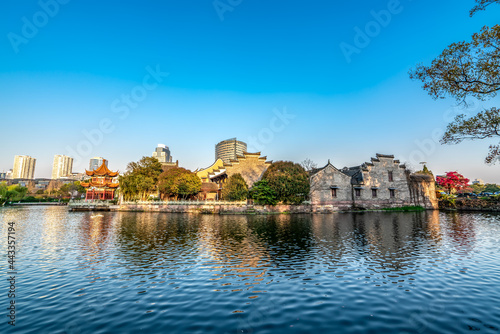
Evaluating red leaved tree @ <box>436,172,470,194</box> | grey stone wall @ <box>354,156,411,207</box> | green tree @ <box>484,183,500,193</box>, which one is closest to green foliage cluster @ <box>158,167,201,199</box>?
grey stone wall @ <box>354,156,411,207</box>

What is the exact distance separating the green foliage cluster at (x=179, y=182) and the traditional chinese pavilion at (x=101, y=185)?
1671 cm

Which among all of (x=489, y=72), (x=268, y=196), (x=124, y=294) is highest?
(x=489, y=72)

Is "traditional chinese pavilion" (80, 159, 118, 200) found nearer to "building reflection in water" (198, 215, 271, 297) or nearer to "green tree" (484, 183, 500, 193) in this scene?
"building reflection in water" (198, 215, 271, 297)

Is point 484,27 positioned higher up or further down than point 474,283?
higher up

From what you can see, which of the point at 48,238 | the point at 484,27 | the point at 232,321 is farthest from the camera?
the point at 48,238

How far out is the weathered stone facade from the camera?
44.3 meters

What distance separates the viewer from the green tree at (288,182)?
39406 mm

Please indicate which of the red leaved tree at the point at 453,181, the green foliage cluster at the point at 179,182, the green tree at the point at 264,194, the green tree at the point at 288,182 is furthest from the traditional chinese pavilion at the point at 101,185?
the red leaved tree at the point at 453,181

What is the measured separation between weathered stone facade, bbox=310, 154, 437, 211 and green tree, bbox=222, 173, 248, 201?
483 inches

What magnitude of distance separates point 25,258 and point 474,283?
60.6 ft

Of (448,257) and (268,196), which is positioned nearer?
(448,257)

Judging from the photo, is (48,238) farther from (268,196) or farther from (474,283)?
(268,196)

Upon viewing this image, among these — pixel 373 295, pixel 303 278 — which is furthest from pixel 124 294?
pixel 373 295

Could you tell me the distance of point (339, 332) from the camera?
17.1 feet
